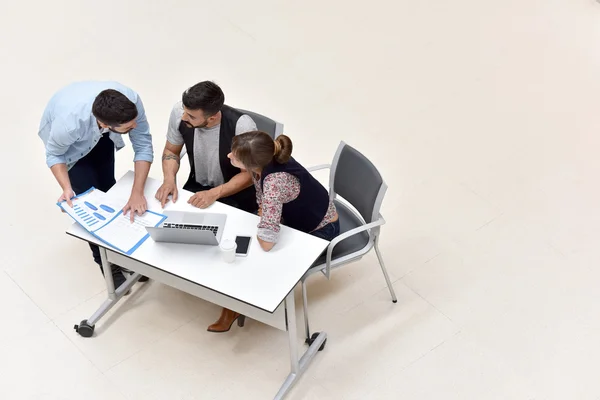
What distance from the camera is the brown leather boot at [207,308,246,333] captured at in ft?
11.6

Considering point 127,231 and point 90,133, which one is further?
point 90,133

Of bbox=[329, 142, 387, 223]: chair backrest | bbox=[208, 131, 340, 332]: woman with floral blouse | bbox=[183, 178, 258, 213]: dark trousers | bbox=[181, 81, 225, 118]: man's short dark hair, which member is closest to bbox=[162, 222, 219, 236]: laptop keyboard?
bbox=[208, 131, 340, 332]: woman with floral blouse

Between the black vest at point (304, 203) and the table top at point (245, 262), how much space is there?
133 millimetres

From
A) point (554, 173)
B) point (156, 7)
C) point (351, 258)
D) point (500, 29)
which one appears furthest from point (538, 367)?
point (156, 7)

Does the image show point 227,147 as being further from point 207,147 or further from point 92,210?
point 92,210

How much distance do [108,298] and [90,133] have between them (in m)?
0.96

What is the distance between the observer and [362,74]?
536 centimetres

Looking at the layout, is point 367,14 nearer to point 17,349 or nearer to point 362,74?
point 362,74

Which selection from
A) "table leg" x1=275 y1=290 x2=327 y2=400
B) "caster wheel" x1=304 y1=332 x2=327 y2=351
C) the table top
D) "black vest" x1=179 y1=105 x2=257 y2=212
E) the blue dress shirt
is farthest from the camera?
"caster wheel" x1=304 y1=332 x2=327 y2=351

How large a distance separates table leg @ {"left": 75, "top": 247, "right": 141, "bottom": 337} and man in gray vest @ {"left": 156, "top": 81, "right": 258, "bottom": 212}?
1.70 ft

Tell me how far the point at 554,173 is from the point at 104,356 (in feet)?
10.3

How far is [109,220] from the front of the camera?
314 centimetres

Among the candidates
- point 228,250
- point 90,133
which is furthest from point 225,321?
point 90,133

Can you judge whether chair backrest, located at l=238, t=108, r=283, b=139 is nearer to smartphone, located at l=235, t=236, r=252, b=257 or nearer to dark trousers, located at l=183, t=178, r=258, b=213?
dark trousers, located at l=183, t=178, r=258, b=213
